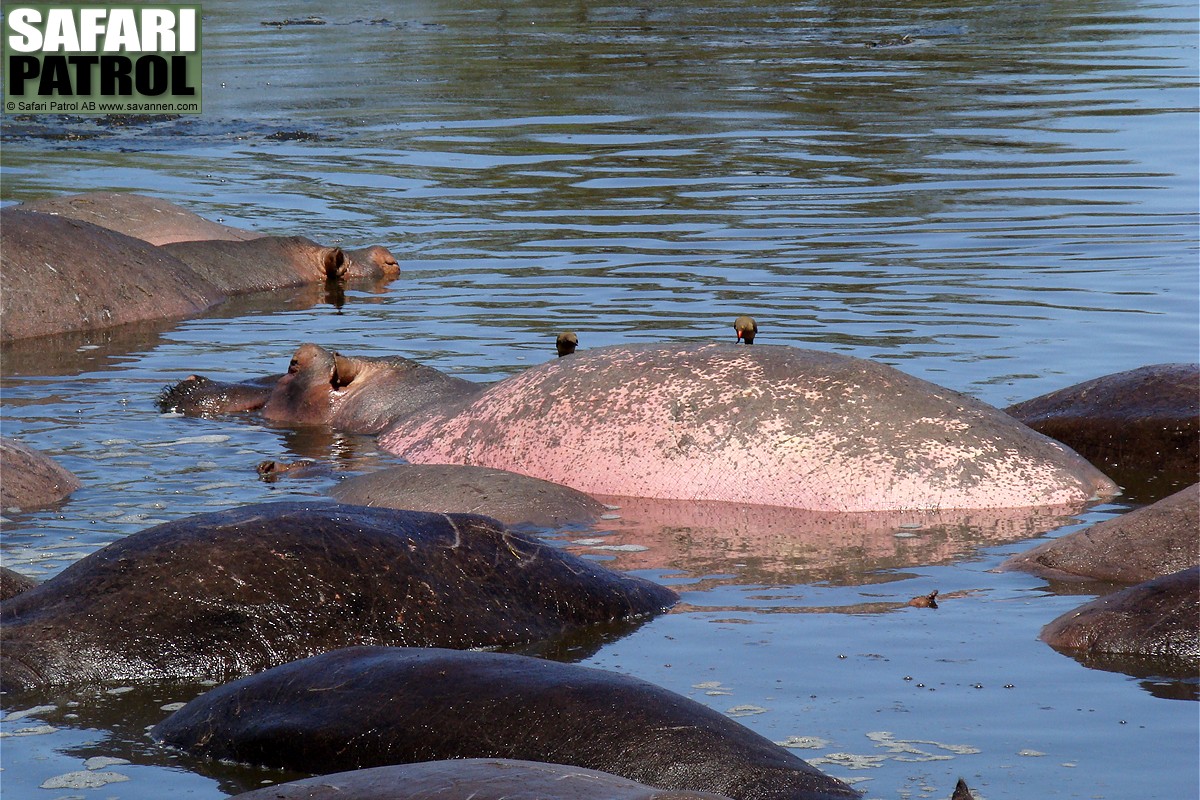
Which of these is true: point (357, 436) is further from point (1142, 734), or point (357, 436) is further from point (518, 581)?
point (1142, 734)

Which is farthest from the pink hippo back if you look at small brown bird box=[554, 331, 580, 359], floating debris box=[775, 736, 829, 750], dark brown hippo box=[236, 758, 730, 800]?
dark brown hippo box=[236, 758, 730, 800]

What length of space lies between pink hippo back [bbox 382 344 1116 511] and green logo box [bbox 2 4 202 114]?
18.7 meters

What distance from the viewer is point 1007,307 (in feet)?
45.8

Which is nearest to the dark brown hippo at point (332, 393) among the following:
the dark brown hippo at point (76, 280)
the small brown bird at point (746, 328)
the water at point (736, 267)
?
the water at point (736, 267)

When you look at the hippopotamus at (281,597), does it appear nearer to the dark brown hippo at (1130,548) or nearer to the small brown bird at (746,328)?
the dark brown hippo at (1130,548)

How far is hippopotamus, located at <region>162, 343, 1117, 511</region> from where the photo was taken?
8.82 m

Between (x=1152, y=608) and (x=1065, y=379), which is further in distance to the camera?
(x=1065, y=379)

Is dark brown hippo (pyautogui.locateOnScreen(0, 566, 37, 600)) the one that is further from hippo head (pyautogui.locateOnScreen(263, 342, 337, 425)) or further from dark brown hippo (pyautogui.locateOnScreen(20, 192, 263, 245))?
dark brown hippo (pyautogui.locateOnScreen(20, 192, 263, 245))

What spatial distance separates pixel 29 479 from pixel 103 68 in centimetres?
2193

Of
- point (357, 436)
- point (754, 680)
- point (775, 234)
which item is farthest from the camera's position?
point (775, 234)

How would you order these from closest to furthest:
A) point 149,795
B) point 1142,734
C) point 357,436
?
1. point 149,795
2. point 1142,734
3. point 357,436

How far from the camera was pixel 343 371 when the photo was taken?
433 inches

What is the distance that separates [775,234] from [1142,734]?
12.1 m

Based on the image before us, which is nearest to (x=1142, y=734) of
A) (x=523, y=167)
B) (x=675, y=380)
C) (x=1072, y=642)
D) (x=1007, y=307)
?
(x=1072, y=642)
